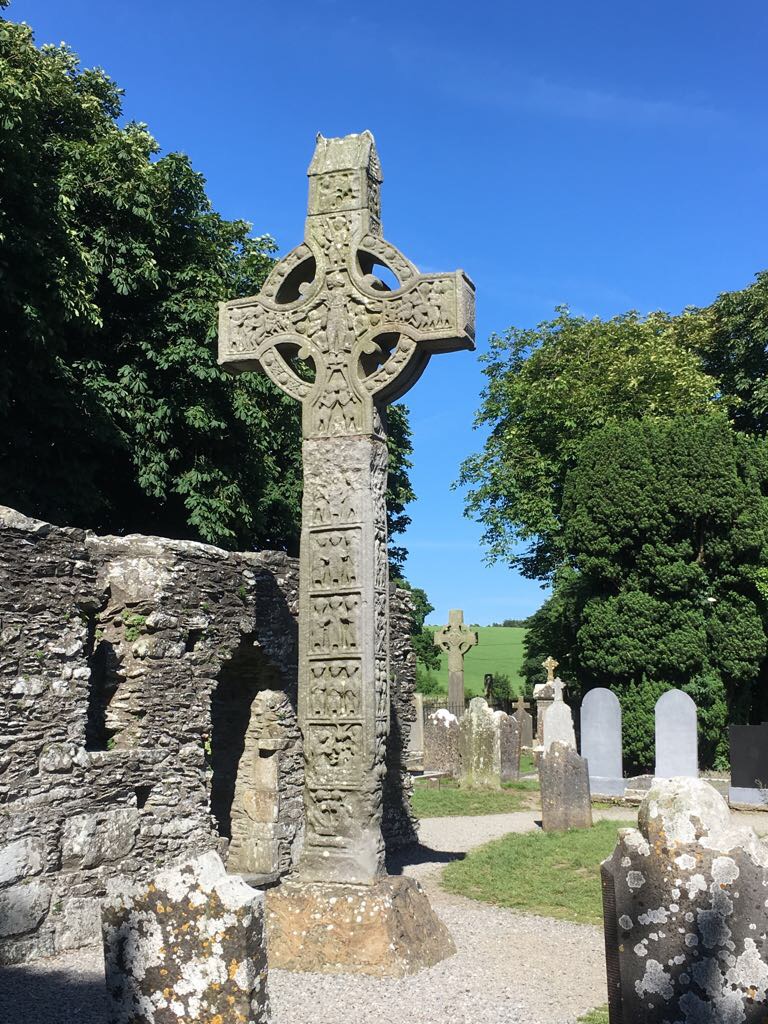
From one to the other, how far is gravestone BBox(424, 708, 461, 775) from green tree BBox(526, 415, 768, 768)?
3967 millimetres

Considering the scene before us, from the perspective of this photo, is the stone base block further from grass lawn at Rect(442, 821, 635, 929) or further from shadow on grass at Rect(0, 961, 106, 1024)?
grass lawn at Rect(442, 821, 635, 929)

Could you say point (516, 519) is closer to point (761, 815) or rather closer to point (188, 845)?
point (761, 815)

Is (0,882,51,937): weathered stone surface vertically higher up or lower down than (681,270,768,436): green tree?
lower down

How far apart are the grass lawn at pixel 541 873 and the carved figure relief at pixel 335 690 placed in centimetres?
329

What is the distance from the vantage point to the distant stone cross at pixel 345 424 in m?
6.63

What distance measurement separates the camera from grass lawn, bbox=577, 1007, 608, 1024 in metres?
5.52

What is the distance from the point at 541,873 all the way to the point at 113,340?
1190 centimetres

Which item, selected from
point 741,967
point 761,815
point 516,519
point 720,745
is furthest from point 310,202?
point 516,519

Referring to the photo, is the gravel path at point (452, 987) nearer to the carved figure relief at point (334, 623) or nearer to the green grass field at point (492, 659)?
the carved figure relief at point (334, 623)

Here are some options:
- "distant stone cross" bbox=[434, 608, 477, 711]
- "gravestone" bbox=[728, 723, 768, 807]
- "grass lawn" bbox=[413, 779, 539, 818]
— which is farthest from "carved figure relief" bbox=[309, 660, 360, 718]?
"distant stone cross" bbox=[434, 608, 477, 711]

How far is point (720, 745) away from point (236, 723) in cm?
1407

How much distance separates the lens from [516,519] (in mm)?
30688

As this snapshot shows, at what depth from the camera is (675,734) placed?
18.1 m

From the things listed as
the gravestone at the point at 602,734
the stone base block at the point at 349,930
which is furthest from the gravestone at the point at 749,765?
the stone base block at the point at 349,930
